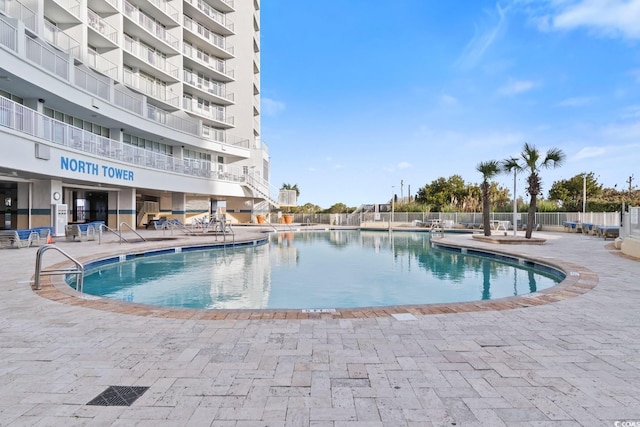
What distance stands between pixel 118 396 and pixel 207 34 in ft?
109

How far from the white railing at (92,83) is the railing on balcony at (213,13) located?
13579mm

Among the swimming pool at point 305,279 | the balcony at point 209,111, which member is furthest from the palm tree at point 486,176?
the balcony at point 209,111

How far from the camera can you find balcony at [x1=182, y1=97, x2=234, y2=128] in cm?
2761

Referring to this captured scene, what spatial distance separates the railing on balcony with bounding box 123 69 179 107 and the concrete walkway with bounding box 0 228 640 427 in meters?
21.0

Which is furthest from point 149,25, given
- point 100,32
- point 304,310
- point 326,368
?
point 326,368

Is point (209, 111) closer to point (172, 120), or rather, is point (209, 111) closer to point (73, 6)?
point (172, 120)

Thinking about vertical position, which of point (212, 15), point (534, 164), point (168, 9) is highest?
point (212, 15)

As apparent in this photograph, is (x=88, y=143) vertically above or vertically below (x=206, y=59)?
below

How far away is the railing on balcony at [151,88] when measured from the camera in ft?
72.0

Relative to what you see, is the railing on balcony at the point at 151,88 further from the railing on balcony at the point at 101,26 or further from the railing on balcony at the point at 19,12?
the railing on balcony at the point at 19,12

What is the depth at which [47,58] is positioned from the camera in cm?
Answer: 1393

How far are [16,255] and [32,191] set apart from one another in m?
6.81

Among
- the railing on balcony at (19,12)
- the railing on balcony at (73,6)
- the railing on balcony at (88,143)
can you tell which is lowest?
the railing on balcony at (88,143)

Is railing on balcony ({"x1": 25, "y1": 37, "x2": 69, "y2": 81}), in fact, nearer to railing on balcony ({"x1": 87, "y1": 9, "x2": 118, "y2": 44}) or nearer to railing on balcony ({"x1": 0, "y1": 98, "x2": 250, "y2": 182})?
railing on balcony ({"x1": 0, "y1": 98, "x2": 250, "y2": 182})
